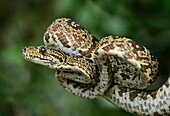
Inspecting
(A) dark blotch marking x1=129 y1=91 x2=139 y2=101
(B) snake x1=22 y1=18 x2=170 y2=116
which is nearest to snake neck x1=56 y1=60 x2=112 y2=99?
(B) snake x1=22 y1=18 x2=170 y2=116

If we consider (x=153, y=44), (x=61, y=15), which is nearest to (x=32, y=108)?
(x=61, y=15)

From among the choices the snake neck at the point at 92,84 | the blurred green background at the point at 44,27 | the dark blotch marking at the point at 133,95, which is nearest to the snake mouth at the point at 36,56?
the snake neck at the point at 92,84

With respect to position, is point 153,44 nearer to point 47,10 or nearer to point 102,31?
point 102,31

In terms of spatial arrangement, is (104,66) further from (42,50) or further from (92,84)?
(42,50)

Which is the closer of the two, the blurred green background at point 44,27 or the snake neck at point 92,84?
the snake neck at point 92,84

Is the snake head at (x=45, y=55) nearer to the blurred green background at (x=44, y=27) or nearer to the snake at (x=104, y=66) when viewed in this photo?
the snake at (x=104, y=66)


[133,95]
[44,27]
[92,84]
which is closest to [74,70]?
[92,84]

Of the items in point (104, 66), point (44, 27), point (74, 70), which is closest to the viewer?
point (104, 66)
